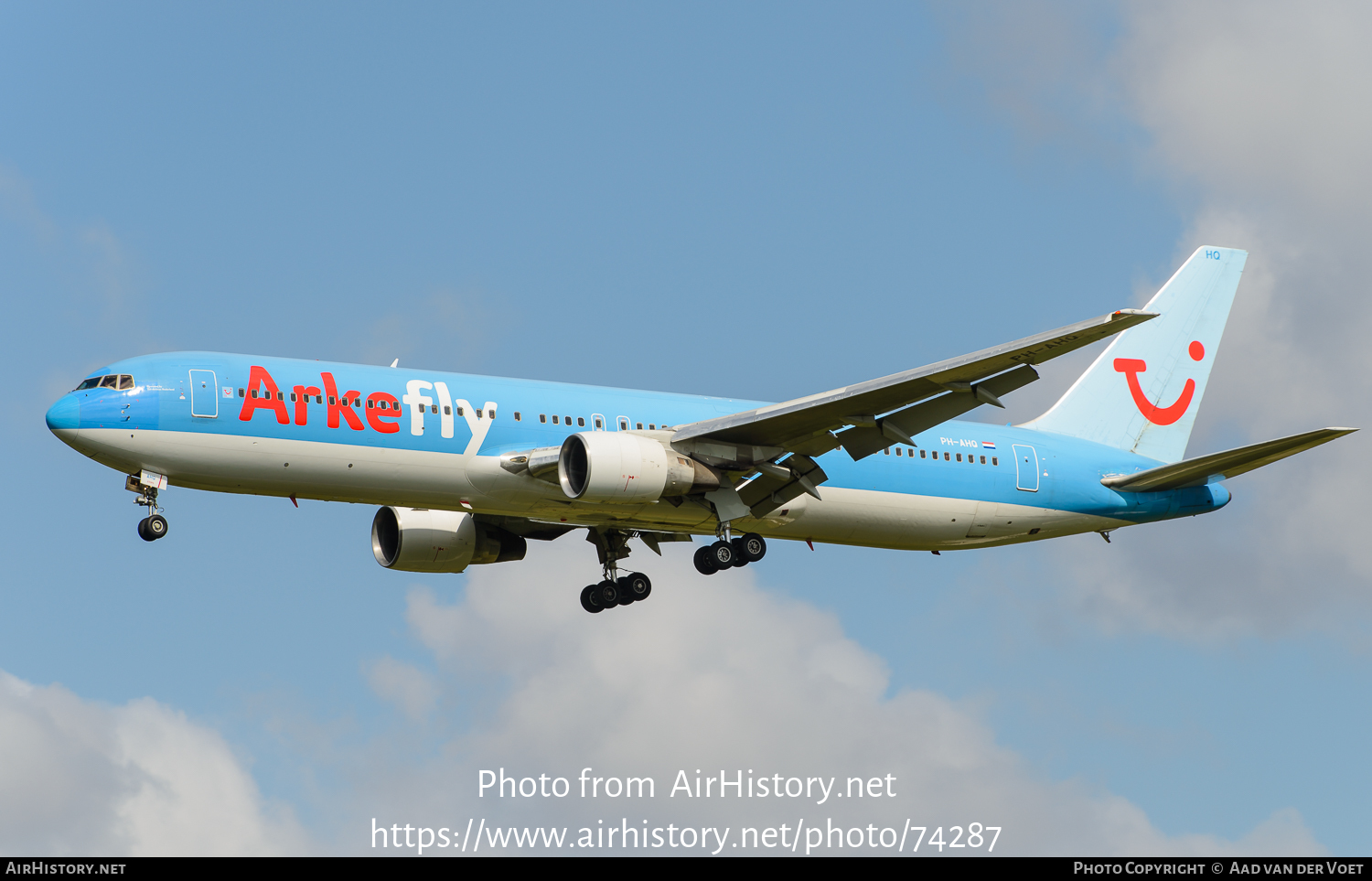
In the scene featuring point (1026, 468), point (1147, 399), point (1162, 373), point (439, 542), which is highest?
point (1162, 373)

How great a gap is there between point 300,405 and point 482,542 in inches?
389

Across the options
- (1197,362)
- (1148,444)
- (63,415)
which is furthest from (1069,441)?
(63,415)

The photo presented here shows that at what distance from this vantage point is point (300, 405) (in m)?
36.4

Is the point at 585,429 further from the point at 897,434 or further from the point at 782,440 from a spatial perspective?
the point at 897,434

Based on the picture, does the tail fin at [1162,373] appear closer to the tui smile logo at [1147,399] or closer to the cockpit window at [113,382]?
the tui smile logo at [1147,399]

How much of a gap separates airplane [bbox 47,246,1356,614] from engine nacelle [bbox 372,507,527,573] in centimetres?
5

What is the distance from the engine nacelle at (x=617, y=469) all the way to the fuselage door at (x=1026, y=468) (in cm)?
1035

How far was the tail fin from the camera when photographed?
47.4 meters

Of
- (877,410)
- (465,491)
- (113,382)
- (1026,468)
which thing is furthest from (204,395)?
(1026,468)

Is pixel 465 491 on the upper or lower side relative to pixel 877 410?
lower

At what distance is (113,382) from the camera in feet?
118

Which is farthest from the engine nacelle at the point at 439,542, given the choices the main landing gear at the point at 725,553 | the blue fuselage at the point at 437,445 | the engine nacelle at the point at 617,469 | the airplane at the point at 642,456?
the engine nacelle at the point at 617,469

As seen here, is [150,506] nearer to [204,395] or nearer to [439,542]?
[204,395]

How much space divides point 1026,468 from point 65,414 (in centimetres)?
2392
